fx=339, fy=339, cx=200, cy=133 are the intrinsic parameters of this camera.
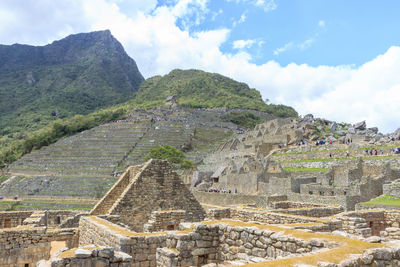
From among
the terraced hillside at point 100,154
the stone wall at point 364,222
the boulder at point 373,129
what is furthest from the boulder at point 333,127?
the stone wall at point 364,222

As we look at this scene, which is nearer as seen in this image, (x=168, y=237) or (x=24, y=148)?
(x=168, y=237)

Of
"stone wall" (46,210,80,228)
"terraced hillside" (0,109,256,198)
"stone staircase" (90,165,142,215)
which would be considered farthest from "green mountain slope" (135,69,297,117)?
"stone staircase" (90,165,142,215)

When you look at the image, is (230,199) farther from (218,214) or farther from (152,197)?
(218,214)

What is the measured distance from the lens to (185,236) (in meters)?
5.46

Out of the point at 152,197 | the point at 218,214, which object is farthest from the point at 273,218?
the point at 152,197

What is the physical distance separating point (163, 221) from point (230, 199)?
63.2 ft

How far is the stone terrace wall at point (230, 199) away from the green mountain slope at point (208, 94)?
3548 inches

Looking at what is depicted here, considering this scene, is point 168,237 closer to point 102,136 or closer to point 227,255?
point 227,255

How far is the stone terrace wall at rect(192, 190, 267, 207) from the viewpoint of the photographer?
22.8 metres

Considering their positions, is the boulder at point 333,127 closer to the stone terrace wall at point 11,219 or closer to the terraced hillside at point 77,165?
the terraced hillside at point 77,165

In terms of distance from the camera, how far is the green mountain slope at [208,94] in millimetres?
125312

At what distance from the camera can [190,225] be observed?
6.08m

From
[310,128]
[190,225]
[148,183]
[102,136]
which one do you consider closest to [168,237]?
[190,225]

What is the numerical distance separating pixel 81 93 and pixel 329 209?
172 meters
